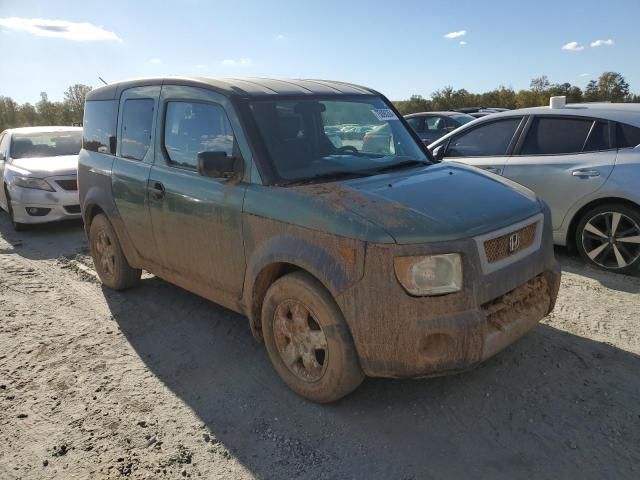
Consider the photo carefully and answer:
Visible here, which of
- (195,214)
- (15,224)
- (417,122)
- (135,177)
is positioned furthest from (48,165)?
(417,122)

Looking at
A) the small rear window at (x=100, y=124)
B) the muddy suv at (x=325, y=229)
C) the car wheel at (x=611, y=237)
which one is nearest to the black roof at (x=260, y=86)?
the muddy suv at (x=325, y=229)

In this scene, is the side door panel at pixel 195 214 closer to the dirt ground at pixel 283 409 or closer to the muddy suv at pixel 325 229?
the muddy suv at pixel 325 229

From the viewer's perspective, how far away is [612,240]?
16.5 ft

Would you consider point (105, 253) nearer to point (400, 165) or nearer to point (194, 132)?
point (194, 132)

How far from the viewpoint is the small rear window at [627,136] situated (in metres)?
5.04

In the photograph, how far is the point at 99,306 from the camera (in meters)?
4.95

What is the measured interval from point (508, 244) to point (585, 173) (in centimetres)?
279

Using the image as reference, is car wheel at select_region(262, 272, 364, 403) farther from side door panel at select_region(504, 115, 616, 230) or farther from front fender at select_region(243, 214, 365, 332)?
side door panel at select_region(504, 115, 616, 230)

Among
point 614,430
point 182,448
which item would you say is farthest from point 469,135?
point 182,448

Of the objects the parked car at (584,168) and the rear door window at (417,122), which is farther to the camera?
the rear door window at (417,122)

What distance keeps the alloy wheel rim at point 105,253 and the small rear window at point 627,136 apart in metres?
5.09

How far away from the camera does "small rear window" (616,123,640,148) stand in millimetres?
5043

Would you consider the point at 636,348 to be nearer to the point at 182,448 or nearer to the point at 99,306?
the point at 182,448

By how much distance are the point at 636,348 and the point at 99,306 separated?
452 centimetres
